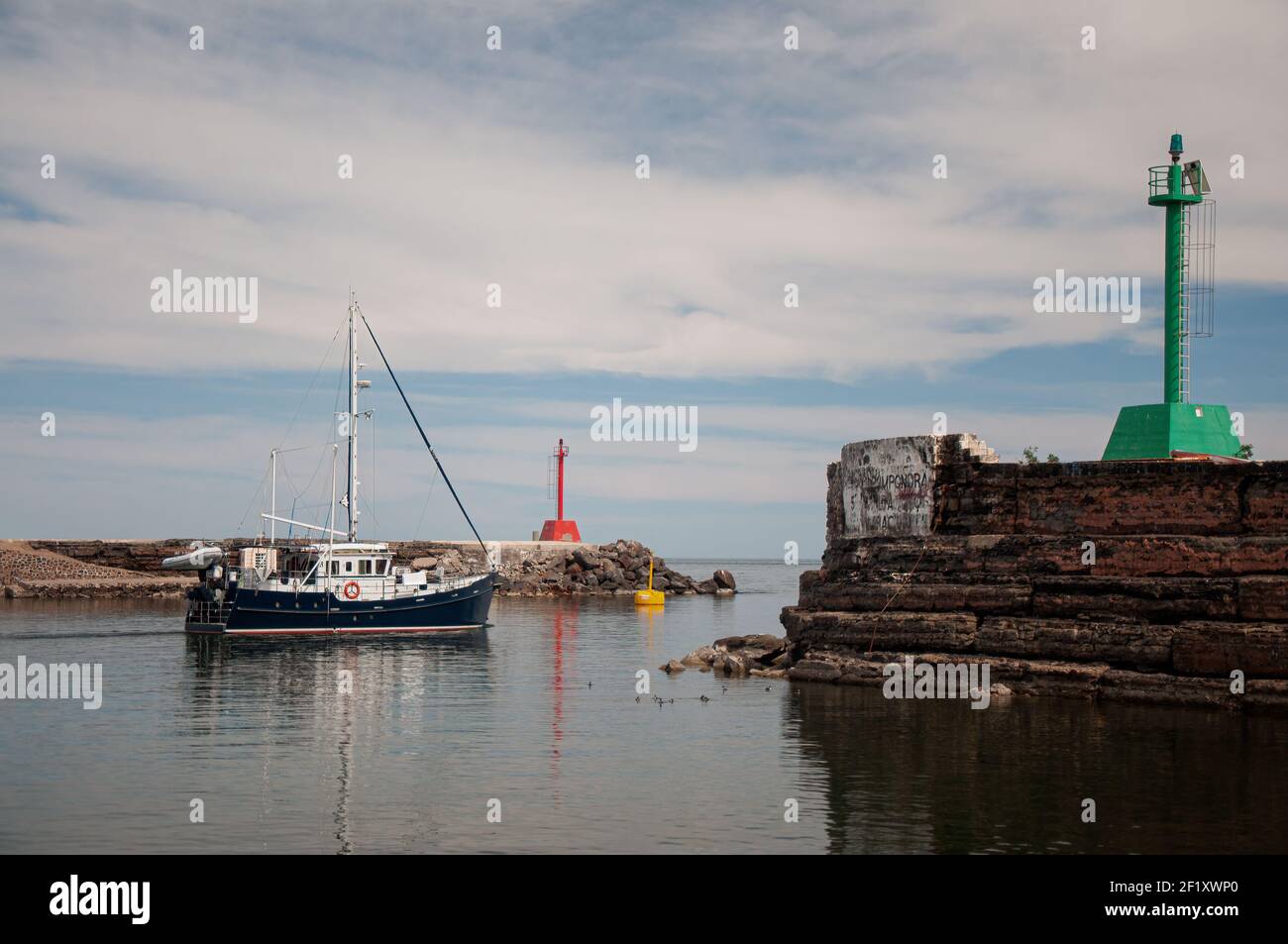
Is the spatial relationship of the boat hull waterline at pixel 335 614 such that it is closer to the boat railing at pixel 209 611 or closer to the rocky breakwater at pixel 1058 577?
the boat railing at pixel 209 611

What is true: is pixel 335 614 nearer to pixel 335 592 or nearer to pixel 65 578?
pixel 335 592

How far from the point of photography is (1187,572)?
95.0ft

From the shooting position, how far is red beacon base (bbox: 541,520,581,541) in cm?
10604

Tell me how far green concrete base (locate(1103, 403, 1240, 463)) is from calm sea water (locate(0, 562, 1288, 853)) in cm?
1485

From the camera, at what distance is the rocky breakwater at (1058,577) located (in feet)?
91.2

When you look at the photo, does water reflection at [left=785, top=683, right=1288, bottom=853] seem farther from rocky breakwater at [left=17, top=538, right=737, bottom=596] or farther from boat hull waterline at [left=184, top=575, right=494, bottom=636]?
rocky breakwater at [left=17, top=538, right=737, bottom=596]

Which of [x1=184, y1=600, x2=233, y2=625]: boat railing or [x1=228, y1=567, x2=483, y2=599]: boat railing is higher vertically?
[x1=228, y1=567, x2=483, y2=599]: boat railing

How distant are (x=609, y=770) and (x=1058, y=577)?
47.1 feet

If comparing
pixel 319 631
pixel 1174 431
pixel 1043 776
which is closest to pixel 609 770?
pixel 1043 776

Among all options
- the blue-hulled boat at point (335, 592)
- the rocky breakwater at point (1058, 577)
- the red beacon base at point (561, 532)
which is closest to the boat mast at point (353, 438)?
the blue-hulled boat at point (335, 592)

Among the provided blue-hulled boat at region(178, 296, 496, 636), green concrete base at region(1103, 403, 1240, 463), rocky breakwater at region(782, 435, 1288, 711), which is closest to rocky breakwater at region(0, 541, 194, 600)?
blue-hulled boat at region(178, 296, 496, 636)

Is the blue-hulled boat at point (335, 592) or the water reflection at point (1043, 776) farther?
the blue-hulled boat at point (335, 592)

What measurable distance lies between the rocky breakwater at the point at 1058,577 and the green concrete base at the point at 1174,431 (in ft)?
28.6
